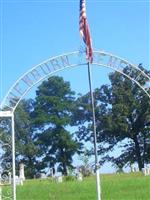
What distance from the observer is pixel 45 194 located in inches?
661

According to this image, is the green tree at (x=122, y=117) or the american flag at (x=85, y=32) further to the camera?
the green tree at (x=122, y=117)

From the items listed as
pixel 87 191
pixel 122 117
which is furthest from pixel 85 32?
pixel 122 117

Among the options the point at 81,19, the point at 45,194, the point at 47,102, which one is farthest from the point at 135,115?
the point at 81,19

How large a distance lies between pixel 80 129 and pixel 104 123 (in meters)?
2.33

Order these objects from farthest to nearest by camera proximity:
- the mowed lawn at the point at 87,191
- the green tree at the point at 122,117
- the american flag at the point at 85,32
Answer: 1. the green tree at the point at 122,117
2. the mowed lawn at the point at 87,191
3. the american flag at the point at 85,32

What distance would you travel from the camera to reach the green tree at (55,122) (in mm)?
37625

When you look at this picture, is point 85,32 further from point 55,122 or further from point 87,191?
point 55,122

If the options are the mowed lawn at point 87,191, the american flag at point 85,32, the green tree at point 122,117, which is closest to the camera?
the american flag at point 85,32

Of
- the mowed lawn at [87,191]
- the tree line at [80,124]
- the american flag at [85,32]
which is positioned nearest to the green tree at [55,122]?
the tree line at [80,124]

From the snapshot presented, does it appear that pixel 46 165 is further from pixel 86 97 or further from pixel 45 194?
pixel 45 194

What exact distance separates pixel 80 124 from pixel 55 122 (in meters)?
2.08

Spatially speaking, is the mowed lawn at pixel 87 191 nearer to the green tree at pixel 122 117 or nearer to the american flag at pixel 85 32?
the american flag at pixel 85 32

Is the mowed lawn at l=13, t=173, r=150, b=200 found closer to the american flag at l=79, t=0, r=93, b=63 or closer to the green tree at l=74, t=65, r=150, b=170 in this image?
the american flag at l=79, t=0, r=93, b=63

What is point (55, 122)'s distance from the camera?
38094mm
